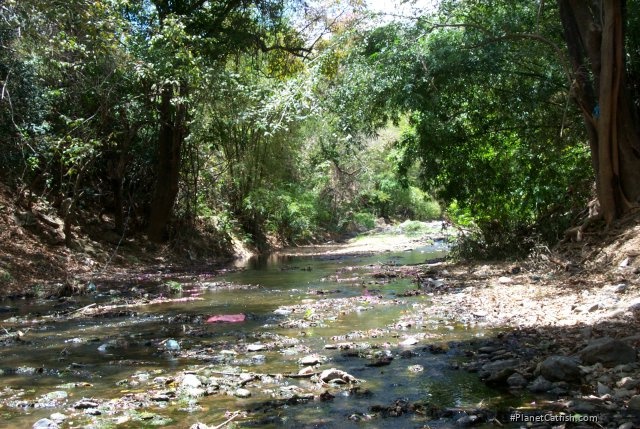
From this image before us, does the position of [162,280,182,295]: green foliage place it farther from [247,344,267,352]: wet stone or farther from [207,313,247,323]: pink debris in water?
[247,344,267,352]: wet stone

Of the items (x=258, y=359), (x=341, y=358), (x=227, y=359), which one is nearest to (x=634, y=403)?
(x=341, y=358)

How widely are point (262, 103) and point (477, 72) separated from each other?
5079 millimetres

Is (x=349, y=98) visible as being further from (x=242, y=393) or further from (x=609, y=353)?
(x=242, y=393)

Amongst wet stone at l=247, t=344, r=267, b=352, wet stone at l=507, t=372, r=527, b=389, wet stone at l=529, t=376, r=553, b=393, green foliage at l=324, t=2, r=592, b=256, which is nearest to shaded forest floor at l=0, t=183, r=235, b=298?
wet stone at l=247, t=344, r=267, b=352

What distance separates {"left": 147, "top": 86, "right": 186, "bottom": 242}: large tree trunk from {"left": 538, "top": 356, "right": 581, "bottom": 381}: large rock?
1523cm

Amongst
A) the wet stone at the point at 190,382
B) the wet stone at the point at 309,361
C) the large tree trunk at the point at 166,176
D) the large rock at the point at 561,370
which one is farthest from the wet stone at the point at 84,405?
the large tree trunk at the point at 166,176

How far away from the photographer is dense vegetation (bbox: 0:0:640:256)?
11078 millimetres

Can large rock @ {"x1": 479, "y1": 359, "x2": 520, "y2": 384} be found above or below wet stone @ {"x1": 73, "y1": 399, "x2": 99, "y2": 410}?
below

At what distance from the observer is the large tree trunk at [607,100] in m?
10.4

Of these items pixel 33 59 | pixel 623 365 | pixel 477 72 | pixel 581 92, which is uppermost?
pixel 33 59

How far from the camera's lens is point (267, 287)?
12875 mm

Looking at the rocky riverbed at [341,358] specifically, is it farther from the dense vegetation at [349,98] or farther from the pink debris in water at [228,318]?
the dense vegetation at [349,98]

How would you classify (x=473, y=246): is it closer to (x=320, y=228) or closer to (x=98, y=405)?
(x=98, y=405)

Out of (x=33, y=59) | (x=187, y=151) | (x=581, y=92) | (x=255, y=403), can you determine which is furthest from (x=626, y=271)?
(x=187, y=151)
